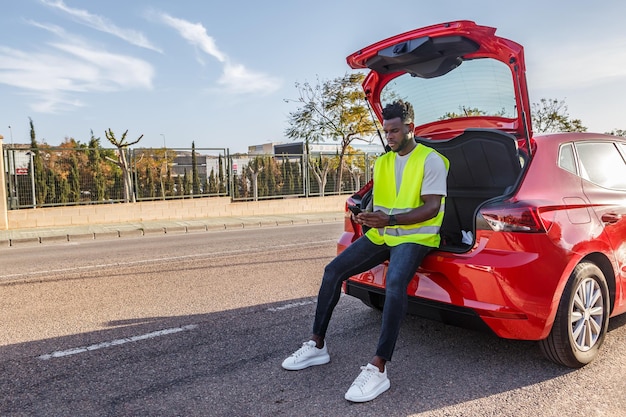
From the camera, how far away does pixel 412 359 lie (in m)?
3.76

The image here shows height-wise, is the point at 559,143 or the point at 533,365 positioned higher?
the point at 559,143

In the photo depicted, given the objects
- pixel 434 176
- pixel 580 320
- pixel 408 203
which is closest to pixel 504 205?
pixel 434 176

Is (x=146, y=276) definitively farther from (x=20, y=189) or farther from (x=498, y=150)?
(x=20, y=189)

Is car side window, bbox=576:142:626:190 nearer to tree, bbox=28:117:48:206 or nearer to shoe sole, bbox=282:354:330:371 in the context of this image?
shoe sole, bbox=282:354:330:371

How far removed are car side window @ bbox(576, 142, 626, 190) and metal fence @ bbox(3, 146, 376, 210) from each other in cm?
1491

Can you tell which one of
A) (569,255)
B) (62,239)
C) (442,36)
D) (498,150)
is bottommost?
(62,239)

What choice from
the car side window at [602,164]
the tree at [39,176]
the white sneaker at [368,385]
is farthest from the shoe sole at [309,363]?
the tree at [39,176]

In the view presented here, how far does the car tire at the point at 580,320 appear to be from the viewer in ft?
11.3

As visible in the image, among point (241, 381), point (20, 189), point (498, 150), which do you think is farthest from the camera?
point (20, 189)

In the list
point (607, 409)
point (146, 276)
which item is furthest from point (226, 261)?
point (607, 409)

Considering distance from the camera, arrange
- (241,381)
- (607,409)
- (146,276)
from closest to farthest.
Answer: (607,409), (241,381), (146,276)

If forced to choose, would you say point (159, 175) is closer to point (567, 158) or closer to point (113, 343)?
point (113, 343)

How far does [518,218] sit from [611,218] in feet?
3.25

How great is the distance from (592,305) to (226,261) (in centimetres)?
562
